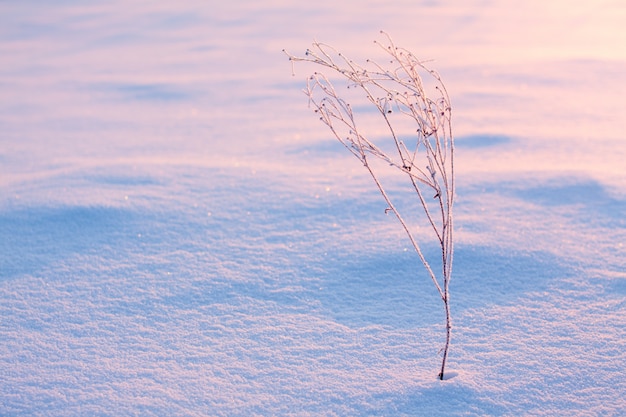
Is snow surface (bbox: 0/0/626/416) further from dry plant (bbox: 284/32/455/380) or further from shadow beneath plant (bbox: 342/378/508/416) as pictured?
dry plant (bbox: 284/32/455/380)

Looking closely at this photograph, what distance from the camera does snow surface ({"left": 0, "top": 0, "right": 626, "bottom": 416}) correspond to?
6.91 ft

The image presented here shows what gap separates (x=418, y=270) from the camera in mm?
2926

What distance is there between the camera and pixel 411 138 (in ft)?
17.1

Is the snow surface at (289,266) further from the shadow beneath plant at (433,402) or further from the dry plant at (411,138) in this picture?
the dry plant at (411,138)

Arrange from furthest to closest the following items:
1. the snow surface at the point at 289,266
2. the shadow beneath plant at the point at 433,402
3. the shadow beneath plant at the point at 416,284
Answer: the shadow beneath plant at the point at 416,284
the snow surface at the point at 289,266
the shadow beneath plant at the point at 433,402

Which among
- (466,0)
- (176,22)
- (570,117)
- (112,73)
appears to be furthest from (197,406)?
(466,0)

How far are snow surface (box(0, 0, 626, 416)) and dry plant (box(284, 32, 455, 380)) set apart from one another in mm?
170

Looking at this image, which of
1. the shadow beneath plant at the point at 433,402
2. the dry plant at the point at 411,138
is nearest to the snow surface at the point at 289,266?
the shadow beneath plant at the point at 433,402

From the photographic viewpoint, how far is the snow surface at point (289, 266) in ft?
6.91

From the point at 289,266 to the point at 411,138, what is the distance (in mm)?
2608

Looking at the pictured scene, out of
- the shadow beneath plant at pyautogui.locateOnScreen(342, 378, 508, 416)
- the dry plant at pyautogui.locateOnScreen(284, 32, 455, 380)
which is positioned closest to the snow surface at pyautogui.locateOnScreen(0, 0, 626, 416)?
the shadow beneath plant at pyautogui.locateOnScreen(342, 378, 508, 416)

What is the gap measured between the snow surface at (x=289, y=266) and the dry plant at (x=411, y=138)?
0.56 feet

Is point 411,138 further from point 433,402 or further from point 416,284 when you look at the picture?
point 433,402

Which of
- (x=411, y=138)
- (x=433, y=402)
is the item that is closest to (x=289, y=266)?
(x=433, y=402)
